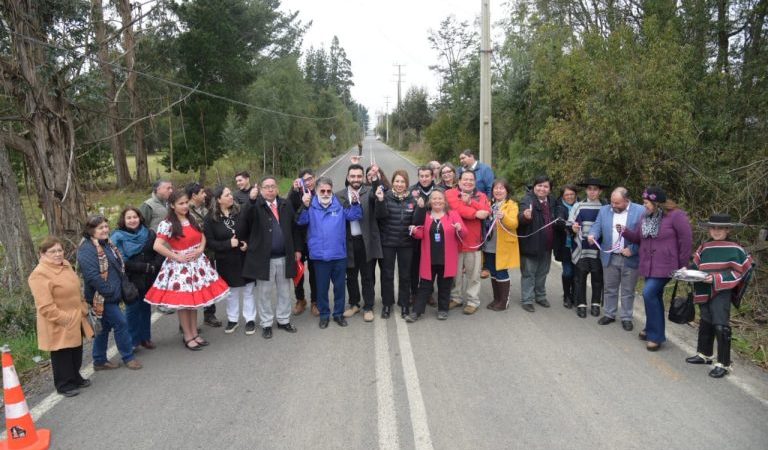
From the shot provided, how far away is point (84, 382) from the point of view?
4984mm

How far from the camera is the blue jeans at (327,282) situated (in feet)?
21.4

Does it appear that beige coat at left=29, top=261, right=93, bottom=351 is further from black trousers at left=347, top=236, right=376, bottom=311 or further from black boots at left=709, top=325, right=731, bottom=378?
black boots at left=709, top=325, right=731, bottom=378

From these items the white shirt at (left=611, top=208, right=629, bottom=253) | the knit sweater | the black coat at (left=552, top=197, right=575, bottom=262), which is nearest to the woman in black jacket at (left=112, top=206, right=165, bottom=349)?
the black coat at (left=552, top=197, right=575, bottom=262)

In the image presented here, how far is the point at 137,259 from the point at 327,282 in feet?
7.22

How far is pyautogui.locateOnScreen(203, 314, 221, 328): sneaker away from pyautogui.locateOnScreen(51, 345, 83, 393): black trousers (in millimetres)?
1888

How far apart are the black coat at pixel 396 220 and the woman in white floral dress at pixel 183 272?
83.7 inches

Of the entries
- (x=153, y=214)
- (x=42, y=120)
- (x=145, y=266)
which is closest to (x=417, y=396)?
(x=145, y=266)

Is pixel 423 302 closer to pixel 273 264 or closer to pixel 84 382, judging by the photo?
pixel 273 264

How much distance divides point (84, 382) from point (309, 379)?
2.15 m

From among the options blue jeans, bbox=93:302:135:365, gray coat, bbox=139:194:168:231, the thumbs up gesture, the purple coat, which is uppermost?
gray coat, bbox=139:194:168:231

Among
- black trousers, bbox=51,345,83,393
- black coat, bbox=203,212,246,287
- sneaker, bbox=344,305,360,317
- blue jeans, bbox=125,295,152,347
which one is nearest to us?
black trousers, bbox=51,345,83,393

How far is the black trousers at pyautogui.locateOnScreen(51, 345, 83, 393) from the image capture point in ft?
15.8

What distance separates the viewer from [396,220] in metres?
6.64

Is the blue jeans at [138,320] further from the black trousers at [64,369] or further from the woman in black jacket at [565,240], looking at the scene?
the woman in black jacket at [565,240]
